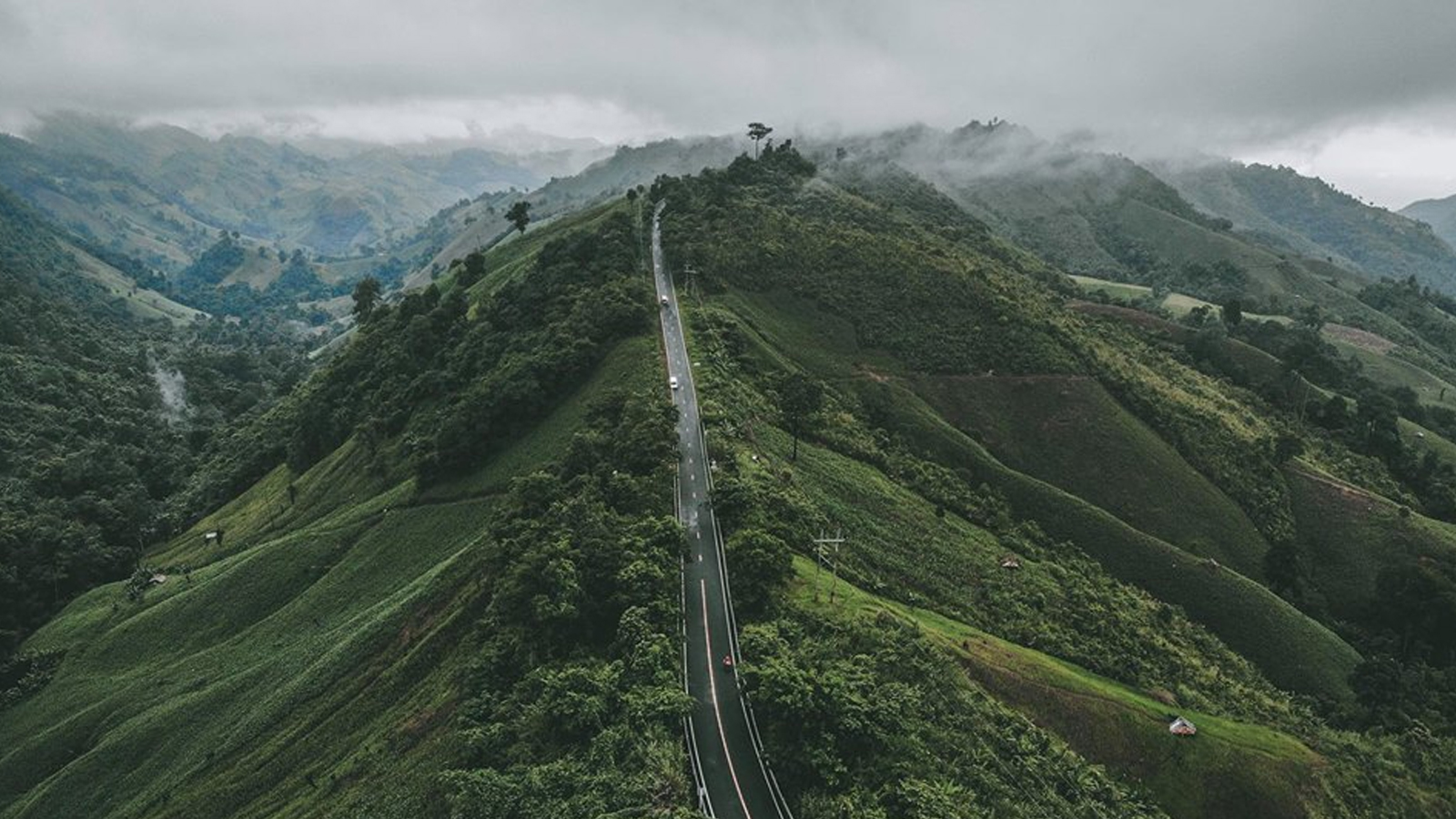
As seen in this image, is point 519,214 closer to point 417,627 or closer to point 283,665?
point 283,665

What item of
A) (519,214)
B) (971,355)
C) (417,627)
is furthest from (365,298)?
(971,355)

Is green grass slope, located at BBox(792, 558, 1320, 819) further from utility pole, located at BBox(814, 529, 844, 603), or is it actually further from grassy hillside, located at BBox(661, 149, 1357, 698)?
grassy hillside, located at BBox(661, 149, 1357, 698)

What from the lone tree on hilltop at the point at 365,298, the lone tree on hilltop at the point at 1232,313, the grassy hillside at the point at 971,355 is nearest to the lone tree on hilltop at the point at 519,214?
the lone tree on hilltop at the point at 365,298

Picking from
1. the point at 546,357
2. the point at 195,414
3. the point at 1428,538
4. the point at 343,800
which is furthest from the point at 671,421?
the point at 195,414

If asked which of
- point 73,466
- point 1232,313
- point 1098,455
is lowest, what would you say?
point 73,466

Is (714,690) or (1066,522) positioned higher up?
(714,690)

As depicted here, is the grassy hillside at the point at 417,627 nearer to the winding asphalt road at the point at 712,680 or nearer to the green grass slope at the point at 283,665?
the green grass slope at the point at 283,665


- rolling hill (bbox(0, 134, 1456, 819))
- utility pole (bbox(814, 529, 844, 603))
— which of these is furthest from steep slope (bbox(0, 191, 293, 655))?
utility pole (bbox(814, 529, 844, 603))
